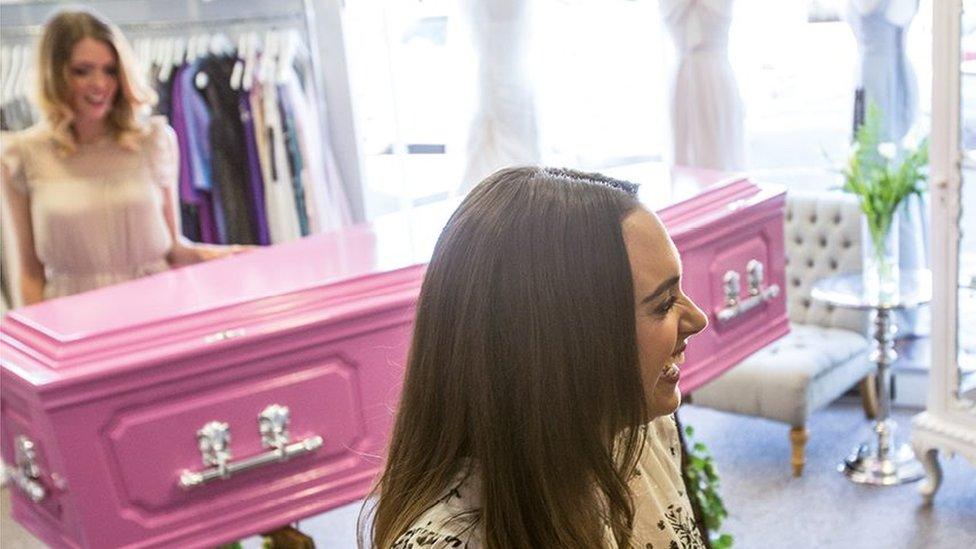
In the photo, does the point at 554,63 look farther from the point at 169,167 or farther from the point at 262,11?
the point at 169,167

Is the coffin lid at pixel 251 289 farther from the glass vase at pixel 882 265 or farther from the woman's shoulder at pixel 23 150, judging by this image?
the glass vase at pixel 882 265

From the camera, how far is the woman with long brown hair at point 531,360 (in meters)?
1.18

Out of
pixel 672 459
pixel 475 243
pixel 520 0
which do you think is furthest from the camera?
pixel 520 0

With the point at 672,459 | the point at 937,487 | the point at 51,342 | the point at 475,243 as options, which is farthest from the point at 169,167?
the point at 937,487

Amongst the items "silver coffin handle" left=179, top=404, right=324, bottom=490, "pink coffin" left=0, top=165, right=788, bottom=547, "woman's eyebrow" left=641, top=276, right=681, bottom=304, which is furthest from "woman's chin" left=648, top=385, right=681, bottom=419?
"silver coffin handle" left=179, top=404, right=324, bottom=490

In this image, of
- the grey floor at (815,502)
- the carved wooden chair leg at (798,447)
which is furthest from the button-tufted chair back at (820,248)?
the carved wooden chair leg at (798,447)

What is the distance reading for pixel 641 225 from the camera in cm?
123

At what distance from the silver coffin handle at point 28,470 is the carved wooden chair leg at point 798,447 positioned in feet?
9.98

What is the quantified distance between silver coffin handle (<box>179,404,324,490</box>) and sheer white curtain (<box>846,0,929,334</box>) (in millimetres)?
3248

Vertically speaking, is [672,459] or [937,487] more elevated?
[672,459]

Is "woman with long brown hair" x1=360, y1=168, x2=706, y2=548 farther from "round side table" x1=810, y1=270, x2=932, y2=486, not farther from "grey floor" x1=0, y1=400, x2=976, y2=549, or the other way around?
"round side table" x1=810, y1=270, x2=932, y2=486

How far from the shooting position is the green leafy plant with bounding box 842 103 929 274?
4.09m

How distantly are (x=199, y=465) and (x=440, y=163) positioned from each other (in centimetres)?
347

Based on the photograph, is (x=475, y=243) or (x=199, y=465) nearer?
(x=475, y=243)
